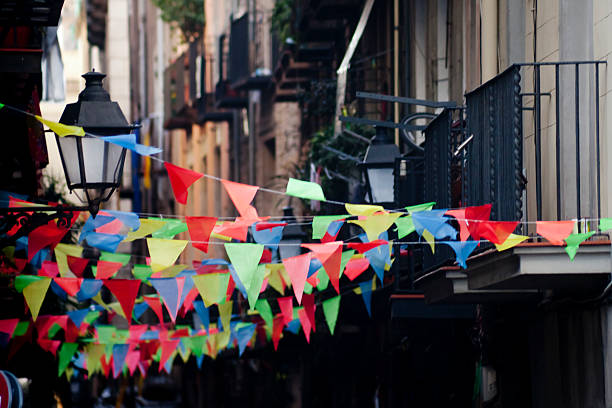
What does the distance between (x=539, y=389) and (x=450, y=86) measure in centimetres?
445

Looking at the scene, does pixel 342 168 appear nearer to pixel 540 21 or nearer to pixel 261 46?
pixel 540 21

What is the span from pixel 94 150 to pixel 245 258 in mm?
1213

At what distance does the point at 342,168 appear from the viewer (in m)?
18.1

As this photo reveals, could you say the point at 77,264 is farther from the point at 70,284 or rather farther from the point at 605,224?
the point at 605,224

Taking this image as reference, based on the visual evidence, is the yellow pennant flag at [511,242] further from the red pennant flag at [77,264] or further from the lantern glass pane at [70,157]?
the red pennant flag at [77,264]

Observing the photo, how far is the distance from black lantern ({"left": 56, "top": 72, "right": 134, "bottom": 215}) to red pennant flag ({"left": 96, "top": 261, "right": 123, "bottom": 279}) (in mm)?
1952

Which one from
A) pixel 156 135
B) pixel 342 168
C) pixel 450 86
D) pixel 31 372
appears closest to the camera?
pixel 450 86

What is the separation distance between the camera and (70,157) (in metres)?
9.19

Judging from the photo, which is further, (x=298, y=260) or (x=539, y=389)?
(x=539, y=389)

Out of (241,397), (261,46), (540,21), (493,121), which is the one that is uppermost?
(261,46)

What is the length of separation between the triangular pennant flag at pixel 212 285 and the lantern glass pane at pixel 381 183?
2.82 meters

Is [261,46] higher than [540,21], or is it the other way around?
[261,46]

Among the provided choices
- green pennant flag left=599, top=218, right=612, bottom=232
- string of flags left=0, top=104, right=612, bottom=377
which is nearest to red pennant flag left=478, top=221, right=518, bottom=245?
string of flags left=0, top=104, right=612, bottom=377

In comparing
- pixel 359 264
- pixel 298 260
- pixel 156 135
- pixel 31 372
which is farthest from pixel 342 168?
pixel 156 135
